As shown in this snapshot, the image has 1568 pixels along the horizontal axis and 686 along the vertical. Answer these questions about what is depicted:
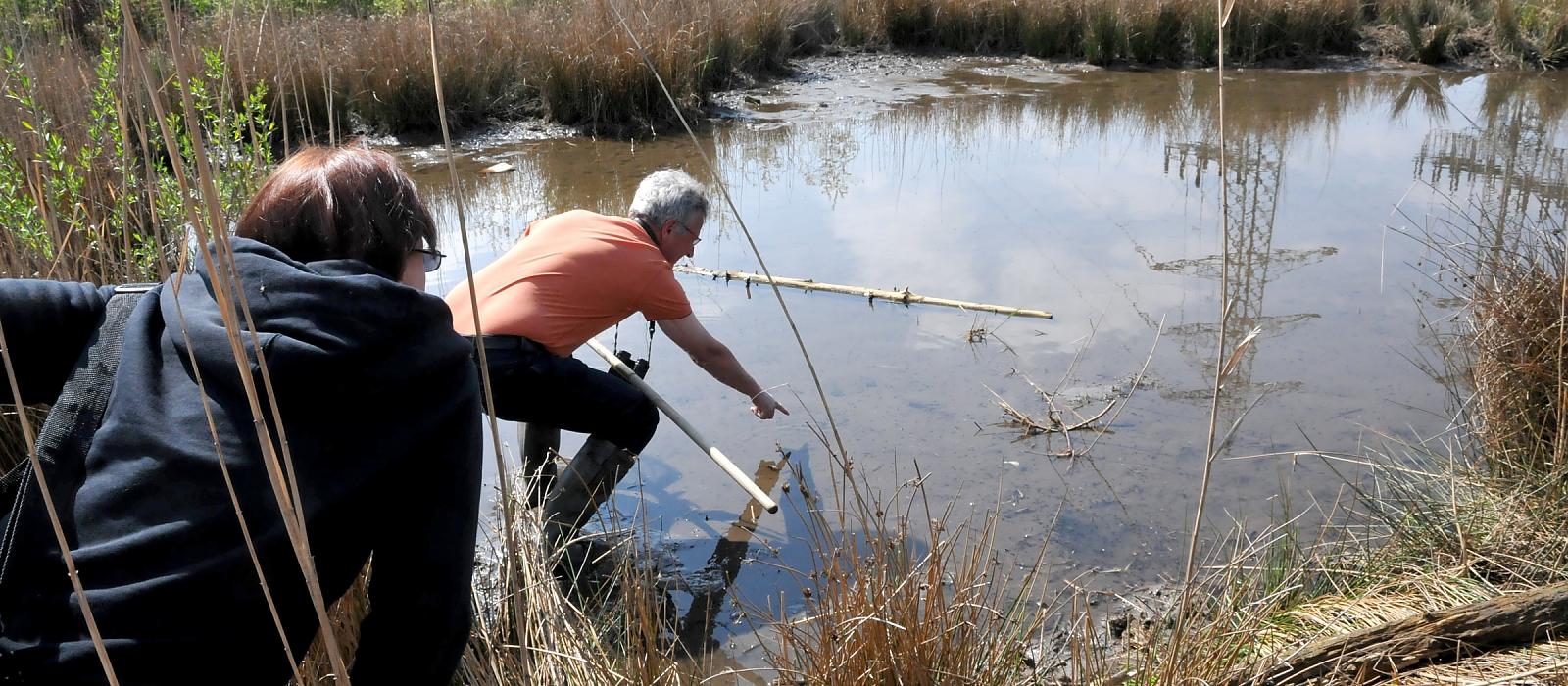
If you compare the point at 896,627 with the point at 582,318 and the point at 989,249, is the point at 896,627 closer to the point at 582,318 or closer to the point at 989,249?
the point at 582,318

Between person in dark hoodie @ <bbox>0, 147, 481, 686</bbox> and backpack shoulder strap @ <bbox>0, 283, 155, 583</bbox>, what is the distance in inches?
0.6


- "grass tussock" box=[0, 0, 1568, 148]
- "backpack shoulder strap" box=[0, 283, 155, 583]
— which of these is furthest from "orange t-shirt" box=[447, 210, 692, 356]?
"grass tussock" box=[0, 0, 1568, 148]

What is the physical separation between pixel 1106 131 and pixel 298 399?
31.1ft

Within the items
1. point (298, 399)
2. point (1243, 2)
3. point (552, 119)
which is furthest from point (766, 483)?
point (1243, 2)

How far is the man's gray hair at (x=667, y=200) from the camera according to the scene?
152 inches

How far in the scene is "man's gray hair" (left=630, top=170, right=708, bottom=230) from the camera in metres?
3.86

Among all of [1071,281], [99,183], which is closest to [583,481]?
[99,183]

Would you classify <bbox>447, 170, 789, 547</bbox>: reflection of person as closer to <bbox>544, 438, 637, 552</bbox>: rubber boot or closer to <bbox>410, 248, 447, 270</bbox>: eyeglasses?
<bbox>544, 438, 637, 552</bbox>: rubber boot

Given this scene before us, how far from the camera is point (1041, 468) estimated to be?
4332mm

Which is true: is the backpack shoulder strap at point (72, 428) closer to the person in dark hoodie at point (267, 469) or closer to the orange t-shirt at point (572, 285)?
the person in dark hoodie at point (267, 469)

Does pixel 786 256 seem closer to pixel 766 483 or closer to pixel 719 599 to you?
pixel 766 483

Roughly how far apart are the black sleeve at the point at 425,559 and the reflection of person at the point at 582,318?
6.42ft

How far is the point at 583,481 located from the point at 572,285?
63 centimetres

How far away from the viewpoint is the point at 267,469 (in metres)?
1.38
